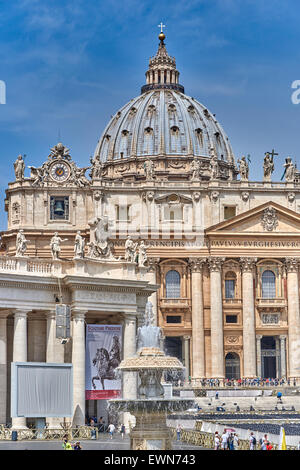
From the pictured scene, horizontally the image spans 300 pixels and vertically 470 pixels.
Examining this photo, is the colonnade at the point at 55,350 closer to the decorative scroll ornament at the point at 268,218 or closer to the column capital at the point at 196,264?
the column capital at the point at 196,264

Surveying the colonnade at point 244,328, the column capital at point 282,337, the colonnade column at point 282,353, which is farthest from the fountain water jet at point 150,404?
the column capital at point 282,337

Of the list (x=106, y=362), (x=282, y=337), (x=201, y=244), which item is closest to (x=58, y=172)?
(x=201, y=244)

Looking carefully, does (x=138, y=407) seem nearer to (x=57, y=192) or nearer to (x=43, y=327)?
(x=43, y=327)

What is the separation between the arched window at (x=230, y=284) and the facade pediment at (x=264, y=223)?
4.47m

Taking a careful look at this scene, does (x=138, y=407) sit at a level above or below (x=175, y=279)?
below

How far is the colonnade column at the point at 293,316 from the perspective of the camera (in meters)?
98.8

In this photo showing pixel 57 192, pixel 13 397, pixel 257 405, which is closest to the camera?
pixel 13 397

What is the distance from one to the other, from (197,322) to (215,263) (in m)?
6.43

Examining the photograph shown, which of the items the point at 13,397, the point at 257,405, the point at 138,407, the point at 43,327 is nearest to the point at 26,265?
the point at 43,327

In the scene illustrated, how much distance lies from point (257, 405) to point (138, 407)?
43138 millimetres

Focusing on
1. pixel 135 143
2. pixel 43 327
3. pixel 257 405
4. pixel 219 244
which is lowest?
pixel 257 405

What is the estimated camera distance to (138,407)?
3359cm
